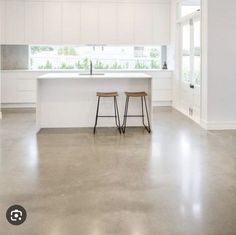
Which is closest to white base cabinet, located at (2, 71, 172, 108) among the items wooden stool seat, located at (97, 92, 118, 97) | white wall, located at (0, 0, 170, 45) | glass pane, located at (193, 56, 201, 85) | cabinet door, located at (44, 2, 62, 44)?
white wall, located at (0, 0, 170, 45)

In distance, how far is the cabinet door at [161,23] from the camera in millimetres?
9242

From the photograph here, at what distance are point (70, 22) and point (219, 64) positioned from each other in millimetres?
4420

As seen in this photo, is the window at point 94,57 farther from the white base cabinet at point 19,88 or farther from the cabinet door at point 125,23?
the white base cabinet at point 19,88

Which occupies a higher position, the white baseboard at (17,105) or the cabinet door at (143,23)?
the cabinet door at (143,23)

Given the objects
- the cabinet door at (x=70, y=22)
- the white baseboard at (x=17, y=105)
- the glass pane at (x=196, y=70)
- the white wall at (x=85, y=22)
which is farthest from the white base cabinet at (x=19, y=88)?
the glass pane at (x=196, y=70)

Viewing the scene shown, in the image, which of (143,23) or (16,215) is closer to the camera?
(16,215)

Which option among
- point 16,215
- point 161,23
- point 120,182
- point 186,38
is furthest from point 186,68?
point 16,215

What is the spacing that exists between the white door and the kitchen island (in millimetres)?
1326

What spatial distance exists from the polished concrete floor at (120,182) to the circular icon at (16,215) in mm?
47

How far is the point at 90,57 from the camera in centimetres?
966

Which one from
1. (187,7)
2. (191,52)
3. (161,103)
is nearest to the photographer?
(191,52)

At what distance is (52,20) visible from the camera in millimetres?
8992

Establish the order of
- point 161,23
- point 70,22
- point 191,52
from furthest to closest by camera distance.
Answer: point 161,23 < point 70,22 < point 191,52

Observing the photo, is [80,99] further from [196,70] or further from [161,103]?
[161,103]
